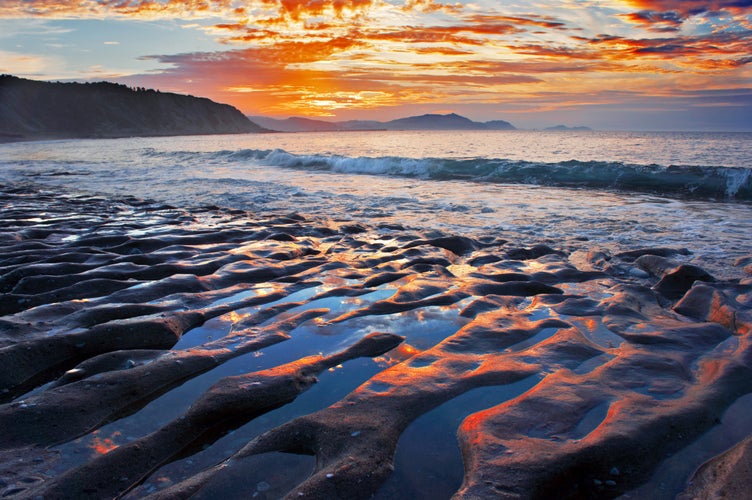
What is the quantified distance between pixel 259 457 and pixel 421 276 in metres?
2.95

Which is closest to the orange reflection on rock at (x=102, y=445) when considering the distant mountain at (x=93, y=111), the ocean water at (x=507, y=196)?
the ocean water at (x=507, y=196)

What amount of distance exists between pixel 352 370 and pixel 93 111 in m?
123

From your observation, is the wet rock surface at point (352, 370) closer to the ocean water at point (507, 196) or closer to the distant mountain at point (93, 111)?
the ocean water at point (507, 196)

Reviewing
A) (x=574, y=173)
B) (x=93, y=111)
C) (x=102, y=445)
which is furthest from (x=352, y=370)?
(x=93, y=111)

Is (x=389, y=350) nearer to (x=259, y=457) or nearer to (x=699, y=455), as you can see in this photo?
(x=259, y=457)

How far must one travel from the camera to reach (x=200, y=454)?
1.99 metres

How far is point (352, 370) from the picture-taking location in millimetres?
2793

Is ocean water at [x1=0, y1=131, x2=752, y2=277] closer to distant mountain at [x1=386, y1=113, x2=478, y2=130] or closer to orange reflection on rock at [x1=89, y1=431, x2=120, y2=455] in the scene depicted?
orange reflection on rock at [x1=89, y1=431, x2=120, y2=455]

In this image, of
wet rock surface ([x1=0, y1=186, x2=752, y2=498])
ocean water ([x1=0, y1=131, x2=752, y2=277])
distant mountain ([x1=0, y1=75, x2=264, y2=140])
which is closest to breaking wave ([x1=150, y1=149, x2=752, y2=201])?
ocean water ([x1=0, y1=131, x2=752, y2=277])

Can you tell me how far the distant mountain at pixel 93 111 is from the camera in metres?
93.6

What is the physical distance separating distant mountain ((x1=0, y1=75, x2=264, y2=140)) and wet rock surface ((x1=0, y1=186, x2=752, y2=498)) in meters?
94.3

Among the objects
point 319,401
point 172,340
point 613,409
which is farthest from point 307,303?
point 613,409

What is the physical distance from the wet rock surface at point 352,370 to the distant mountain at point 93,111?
94320 mm

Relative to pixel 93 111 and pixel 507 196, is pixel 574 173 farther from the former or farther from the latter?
pixel 93 111
